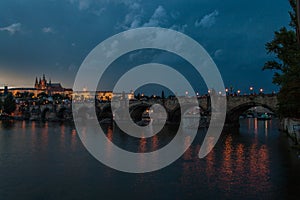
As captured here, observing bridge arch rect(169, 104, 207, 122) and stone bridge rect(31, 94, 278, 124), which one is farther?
bridge arch rect(169, 104, 207, 122)

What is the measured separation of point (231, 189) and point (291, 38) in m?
19.1

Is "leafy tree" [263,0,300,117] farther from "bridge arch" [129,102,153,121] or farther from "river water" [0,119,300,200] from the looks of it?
"bridge arch" [129,102,153,121]

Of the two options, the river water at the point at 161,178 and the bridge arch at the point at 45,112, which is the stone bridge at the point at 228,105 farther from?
the bridge arch at the point at 45,112

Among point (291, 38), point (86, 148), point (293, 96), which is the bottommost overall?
point (86, 148)

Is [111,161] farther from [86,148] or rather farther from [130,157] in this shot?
[86,148]

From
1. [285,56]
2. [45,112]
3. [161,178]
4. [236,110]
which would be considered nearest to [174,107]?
[236,110]

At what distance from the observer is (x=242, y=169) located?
61.1 feet

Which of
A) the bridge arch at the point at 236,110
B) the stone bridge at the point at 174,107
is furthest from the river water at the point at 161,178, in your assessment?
the bridge arch at the point at 236,110

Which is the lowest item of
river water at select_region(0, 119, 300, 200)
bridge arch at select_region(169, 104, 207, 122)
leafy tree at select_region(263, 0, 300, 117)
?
river water at select_region(0, 119, 300, 200)

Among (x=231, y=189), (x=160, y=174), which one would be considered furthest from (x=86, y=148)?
(x=231, y=189)

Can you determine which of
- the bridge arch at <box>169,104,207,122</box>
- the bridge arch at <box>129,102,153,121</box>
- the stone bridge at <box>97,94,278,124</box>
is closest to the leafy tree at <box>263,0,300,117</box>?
the stone bridge at <box>97,94,278,124</box>

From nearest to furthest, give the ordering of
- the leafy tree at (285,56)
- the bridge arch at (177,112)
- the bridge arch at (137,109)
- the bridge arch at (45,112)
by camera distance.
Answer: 1. the leafy tree at (285,56)
2. the bridge arch at (177,112)
3. the bridge arch at (137,109)
4. the bridge arch at (45,112)

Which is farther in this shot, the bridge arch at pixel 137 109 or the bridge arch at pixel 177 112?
the bridge arch at pixel 137 109

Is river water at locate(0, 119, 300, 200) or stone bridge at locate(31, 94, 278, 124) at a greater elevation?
stone bridge at locate(31, 94, 278, 124)
